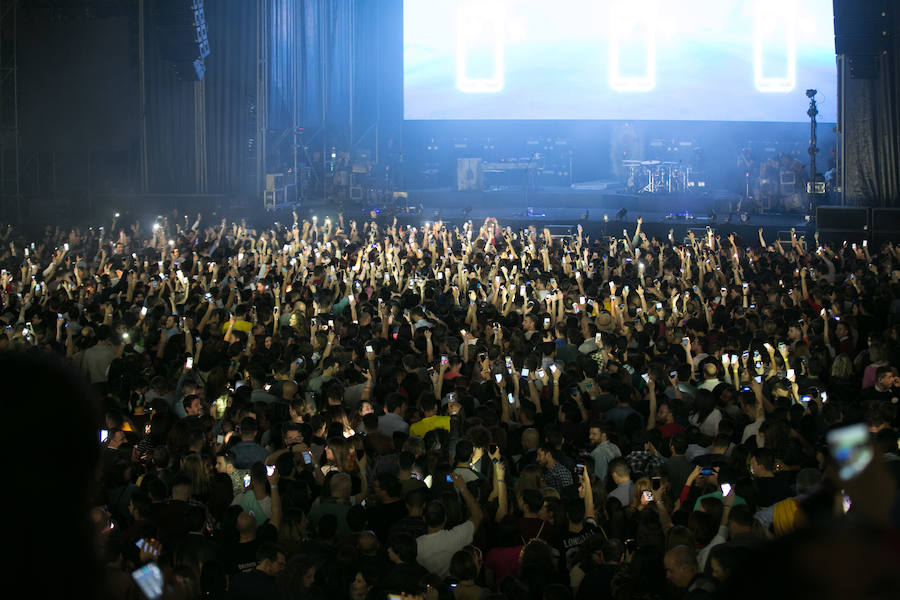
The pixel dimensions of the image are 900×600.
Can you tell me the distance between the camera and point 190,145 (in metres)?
27.3

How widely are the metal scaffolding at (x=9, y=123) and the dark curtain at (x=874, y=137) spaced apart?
20334mm

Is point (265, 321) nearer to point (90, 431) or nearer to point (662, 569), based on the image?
point (662, 569)

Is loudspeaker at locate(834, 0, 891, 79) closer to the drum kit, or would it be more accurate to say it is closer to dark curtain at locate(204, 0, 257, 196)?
the drum kit

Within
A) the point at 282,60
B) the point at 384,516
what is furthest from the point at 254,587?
the point at 282,60

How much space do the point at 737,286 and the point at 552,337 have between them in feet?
11.5

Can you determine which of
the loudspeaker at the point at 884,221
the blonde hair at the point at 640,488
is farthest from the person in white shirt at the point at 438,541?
the loudspeaker at the point at 884,221

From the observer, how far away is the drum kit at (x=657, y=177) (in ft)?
108

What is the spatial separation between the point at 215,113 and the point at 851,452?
2848cm

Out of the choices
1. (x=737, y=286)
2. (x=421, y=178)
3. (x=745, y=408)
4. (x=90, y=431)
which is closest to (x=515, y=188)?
(x=421, y=178)

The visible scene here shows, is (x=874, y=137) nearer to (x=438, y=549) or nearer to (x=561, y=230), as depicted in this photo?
(x=561, y=230)

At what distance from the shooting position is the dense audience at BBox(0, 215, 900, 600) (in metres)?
4.34

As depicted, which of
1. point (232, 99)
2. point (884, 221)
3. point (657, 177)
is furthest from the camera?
point (657, 177)

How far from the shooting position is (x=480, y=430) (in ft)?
19.9

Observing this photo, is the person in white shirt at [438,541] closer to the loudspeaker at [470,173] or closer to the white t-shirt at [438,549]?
the white t-shirt at [438,549]
